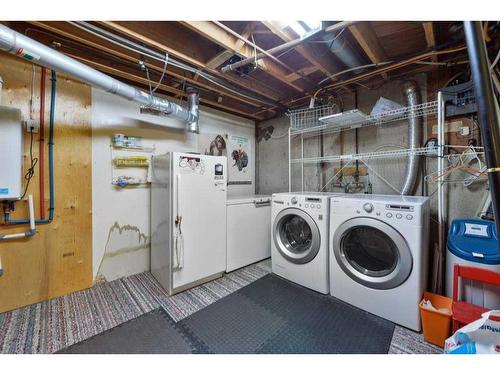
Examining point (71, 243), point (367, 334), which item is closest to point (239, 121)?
point (71, 243)

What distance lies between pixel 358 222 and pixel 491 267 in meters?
0.79

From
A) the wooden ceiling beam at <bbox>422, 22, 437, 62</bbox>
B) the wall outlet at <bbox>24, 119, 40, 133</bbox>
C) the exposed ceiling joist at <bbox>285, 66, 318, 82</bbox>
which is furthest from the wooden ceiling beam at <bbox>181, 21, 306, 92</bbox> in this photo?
the wall outlet at <bbox>24, 119, 40, 133</bbox>

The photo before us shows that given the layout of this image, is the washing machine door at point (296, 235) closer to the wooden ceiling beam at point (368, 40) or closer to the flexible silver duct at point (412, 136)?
the flexible silver duct at point (412, 136)

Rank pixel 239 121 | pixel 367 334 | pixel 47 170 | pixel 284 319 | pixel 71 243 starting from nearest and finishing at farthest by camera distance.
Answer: pixel 367 334
pixel 284 319
pixel 47 170
pixel 71 243
pixel 239 121

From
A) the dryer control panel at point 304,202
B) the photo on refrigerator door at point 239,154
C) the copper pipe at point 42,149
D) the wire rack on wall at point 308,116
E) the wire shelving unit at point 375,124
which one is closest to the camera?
the wire shelving unit at point 375,124

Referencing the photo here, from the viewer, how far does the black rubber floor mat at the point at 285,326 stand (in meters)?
1.42

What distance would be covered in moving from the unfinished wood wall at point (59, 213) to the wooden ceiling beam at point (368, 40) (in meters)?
2.51

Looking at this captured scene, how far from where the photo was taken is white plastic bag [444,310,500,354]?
1.13 metres

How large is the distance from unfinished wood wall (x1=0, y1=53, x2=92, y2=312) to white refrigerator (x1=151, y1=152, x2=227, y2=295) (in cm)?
66

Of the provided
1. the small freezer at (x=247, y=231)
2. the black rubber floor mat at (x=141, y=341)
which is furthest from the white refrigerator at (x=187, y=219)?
the black rubber floor mat at (x=141, y=341)

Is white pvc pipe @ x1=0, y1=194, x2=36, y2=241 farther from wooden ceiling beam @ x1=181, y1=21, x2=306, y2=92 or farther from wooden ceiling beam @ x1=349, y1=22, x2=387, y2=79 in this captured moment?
wooden ceiling beam @ x1=349, y1=22, x2=387, y2=79
